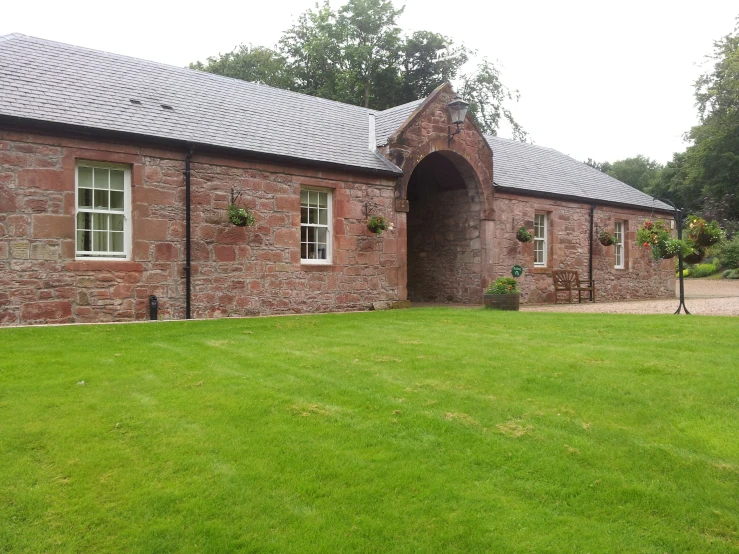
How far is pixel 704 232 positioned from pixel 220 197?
10.4m

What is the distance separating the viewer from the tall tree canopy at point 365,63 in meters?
32.1

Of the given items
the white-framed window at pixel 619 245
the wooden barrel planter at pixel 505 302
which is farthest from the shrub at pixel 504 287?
the white-framed window at pixel 619 245

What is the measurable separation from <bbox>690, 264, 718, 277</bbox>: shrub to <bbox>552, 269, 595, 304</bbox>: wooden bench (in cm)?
2308

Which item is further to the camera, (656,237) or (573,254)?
(573,254)

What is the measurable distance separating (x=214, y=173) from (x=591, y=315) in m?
8.35

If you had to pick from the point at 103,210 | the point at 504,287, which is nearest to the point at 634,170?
the point at 504,287

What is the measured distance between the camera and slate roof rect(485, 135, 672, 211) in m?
18.9

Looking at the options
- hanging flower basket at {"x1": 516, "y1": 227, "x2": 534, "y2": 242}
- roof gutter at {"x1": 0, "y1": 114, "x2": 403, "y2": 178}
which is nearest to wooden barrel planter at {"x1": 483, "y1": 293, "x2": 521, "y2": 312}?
hanging flower basket at {"x1": 516, "y1": 227, "x2": 534, "y2": 242}

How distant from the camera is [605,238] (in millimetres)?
20578

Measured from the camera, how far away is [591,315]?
41.4 feet

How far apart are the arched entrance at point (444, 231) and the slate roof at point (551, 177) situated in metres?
1.19

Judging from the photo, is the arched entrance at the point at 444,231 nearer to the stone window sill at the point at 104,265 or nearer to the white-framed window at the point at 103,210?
the white-framed window at the point at 103,210

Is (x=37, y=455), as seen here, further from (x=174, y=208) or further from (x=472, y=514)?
(x=174, y=208)

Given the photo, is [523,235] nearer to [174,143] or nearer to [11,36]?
[174,143]
